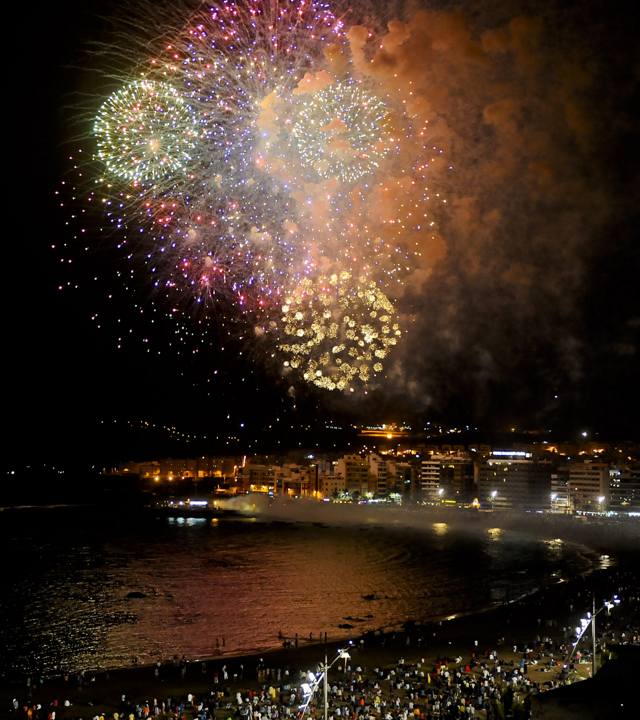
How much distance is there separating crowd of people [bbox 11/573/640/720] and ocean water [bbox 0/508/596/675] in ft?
9.04

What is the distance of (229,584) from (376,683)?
1518cm

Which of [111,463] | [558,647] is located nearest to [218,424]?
[111,463]

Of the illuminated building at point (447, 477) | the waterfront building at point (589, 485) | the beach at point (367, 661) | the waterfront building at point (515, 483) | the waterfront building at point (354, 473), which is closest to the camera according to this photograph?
the beach at point (367, 661)

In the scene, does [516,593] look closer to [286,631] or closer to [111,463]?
[286,631]

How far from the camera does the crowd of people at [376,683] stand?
13641 millimetres

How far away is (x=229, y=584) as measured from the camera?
30.0 metres

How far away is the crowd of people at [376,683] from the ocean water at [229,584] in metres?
2.75

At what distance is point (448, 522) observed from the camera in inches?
2254

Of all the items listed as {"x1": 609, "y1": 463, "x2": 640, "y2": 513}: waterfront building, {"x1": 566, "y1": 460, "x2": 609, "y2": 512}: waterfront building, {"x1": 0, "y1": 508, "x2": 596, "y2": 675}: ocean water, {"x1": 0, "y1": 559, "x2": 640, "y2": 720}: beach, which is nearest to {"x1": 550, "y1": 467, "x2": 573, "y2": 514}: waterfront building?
{"x1": 566, "y1": 460, "x2": 609, "y2": 512}: waterfront building

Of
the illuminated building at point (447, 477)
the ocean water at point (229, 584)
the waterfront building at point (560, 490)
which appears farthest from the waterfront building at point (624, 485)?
the ocean water at point (229, 584)

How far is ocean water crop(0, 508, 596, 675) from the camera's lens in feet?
69.0

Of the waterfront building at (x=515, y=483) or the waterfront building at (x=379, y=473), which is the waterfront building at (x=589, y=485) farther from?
the waterfront building at (x=379, y=473)

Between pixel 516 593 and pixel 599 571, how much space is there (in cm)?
542

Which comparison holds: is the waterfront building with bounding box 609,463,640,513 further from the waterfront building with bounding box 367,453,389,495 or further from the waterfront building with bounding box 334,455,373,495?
the waterfront building with bounding box 334,455,373,495
